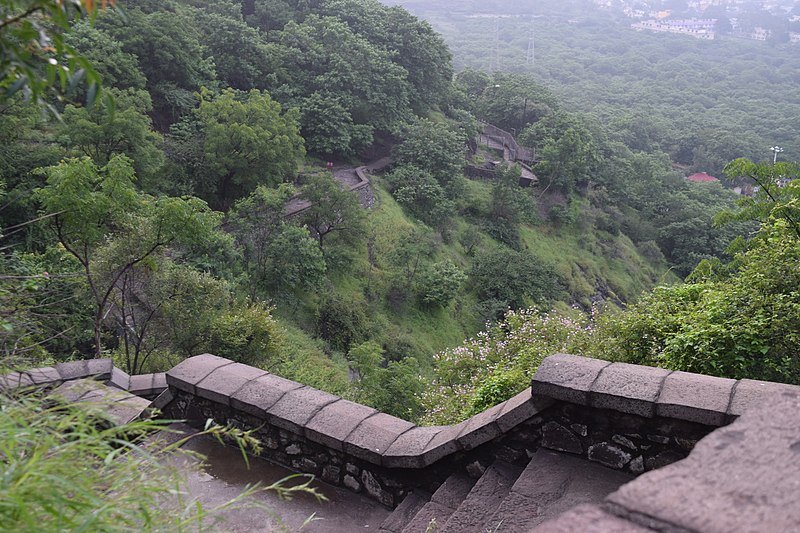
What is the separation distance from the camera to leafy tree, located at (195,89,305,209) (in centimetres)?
1911

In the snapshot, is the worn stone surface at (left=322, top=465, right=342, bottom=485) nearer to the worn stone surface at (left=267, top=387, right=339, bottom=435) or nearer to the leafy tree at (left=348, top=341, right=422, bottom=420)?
the worn stone surface at (left=267, top=387, right=339, bottom=435)

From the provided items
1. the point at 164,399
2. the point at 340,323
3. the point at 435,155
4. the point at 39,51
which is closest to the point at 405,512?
the point at 164,399

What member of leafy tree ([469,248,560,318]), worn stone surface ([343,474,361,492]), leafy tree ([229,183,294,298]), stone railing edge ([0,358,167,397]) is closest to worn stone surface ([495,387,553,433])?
worn stone surface ([343,474,361,492])

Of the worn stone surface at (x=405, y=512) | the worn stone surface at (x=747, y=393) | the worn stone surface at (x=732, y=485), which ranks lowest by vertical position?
the worn stone surface at (x=405, y=512)

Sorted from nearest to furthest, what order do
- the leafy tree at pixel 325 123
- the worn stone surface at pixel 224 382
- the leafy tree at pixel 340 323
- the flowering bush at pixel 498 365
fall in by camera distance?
the worn stone surface at pixel 224 382 → the flowering bush at pixel 498 365 → the leafy tree at pixel 340 323 → the leafy tree at pixel 325 123

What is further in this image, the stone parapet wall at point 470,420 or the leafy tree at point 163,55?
the leafy tree at point 163,55

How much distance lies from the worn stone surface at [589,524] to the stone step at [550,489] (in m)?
1.61

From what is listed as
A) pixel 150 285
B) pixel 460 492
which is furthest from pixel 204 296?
pixel 460 492

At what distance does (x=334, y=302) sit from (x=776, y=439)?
16.6 meters

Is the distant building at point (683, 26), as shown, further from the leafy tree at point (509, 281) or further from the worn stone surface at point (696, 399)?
the worn stone surface at point (696, 399)

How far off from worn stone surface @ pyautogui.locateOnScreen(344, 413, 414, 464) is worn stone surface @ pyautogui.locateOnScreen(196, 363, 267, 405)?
90 centimetres

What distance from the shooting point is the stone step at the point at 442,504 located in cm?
316

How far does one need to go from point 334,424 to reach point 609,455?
1603mm

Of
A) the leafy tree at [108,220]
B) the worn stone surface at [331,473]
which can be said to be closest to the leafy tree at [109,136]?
the leafy tree at [108,220]
